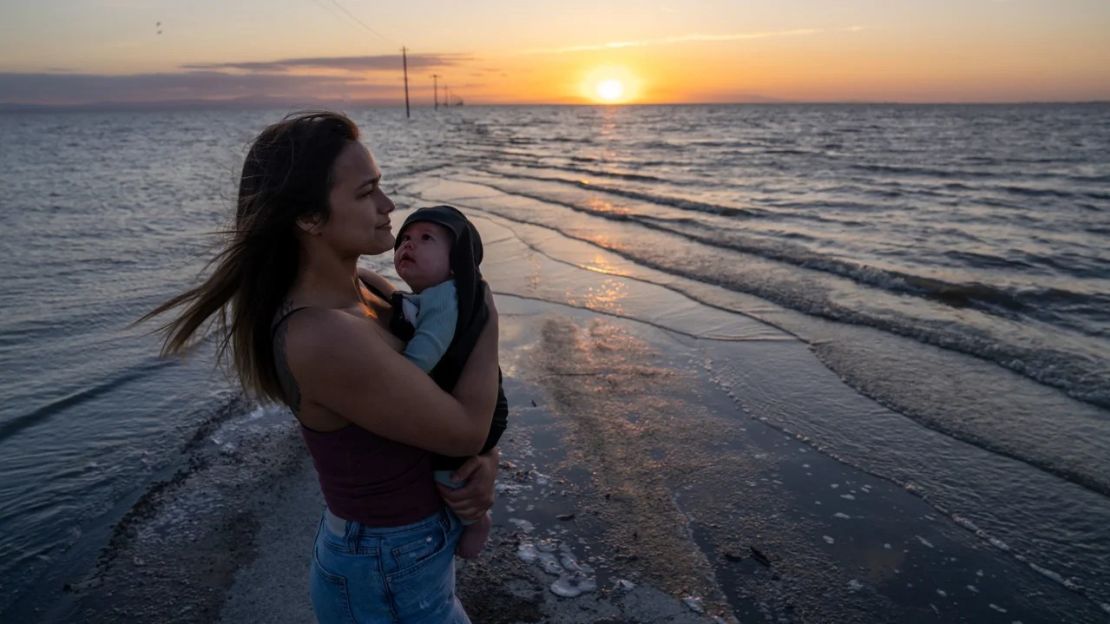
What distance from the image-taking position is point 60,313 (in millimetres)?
8070

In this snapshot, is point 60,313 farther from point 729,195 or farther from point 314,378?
point 729,195

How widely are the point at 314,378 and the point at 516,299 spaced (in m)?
7.64

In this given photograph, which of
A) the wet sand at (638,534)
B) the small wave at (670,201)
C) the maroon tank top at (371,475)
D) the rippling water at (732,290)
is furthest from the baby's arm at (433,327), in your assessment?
the small wave at (670,201)

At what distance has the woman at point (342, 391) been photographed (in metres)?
1.70

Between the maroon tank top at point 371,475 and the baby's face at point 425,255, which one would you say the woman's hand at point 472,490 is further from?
the baby's face at point 425,255

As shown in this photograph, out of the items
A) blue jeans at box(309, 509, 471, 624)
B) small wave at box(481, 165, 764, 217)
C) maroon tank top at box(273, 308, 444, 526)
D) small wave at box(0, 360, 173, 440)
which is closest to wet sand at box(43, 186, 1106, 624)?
small wave at box(0, 360, 173, 440)

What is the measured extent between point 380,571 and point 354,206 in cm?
97

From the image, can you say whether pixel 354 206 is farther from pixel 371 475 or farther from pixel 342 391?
pixel 371 475

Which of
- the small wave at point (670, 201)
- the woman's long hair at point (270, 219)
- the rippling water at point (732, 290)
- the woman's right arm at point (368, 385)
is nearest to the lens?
the woman's right arm at point (368, 385)

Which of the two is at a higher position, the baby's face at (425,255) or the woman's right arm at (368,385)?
the baby's face at (425,255)

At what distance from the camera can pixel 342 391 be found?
5.38 feet

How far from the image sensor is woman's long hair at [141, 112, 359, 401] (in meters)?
1.79

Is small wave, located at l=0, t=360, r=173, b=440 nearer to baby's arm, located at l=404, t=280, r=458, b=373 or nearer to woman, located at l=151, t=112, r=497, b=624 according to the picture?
woman, located at l=151, t=112, r=497, b=624

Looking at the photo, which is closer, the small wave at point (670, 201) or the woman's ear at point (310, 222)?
the woman's ear at point (310, 222)
